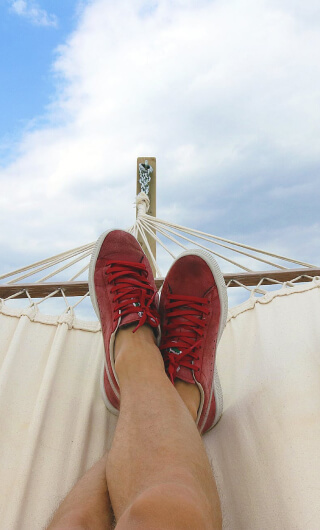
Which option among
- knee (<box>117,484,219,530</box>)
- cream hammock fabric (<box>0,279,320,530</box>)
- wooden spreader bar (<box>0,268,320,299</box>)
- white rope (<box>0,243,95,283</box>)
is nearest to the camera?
knee (<box>117,484,219,530</box>)

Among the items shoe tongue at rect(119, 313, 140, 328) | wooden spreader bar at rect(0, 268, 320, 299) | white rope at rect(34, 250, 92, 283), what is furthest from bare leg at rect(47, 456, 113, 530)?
white rope at rect(34, 250, 92, 283)

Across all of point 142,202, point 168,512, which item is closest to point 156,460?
point 168,512

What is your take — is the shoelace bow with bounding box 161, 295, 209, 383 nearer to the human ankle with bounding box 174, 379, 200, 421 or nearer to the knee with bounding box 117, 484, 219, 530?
the human ankle with bounding box 174, 379, 200, 421

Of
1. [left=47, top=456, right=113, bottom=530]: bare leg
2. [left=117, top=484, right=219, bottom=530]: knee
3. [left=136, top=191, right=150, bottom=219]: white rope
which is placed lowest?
[left=47, top=456, right=113, bottom=530]: bare leg

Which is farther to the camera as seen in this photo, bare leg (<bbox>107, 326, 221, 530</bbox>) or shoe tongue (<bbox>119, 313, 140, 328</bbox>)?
shoe tongue (<bbox>119, 313, 140, 328</bbox>)

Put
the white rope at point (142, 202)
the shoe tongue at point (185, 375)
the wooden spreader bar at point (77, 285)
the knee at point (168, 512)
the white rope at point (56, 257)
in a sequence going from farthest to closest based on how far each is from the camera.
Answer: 1. the white rope at point (142, 202)
2. the white rope at point (56, 257)
3. the wooden spreader bar at point (77, 285)
4. the shoe tongue at point (185, 375)
5. the knee at point (168, 512)

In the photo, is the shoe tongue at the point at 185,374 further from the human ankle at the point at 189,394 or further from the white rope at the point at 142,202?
the white rope at the point at 142,202

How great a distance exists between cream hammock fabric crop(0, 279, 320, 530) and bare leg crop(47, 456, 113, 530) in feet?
0.37

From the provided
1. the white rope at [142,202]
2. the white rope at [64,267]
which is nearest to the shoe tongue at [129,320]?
the white rope at [64,267]

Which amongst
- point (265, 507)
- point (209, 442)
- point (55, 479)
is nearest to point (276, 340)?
point (209, 442)

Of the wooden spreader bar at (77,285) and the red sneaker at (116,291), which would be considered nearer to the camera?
the red sneaker at (116,291)

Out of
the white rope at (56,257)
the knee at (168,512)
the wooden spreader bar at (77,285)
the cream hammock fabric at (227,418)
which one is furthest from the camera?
the white rope at (56,257)

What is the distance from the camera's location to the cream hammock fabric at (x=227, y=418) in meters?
0.58

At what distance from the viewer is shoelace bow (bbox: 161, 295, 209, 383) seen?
2.38ft
